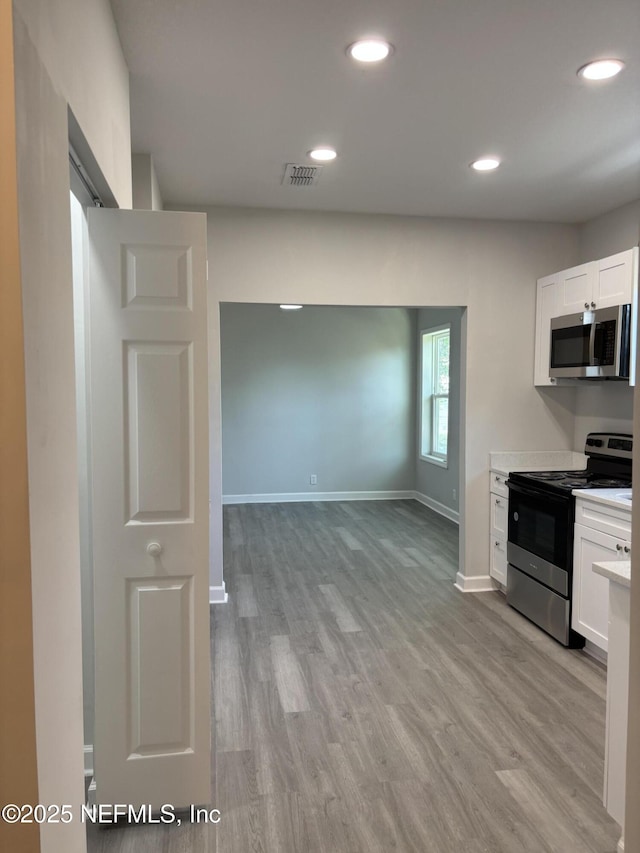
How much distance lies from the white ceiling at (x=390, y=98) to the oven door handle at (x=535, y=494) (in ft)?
6.00

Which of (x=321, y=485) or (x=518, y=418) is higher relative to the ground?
(x=518, y=418)

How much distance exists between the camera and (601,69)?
2.27 meters

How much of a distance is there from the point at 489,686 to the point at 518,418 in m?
2.10

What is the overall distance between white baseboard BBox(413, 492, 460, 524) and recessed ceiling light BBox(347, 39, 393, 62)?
17.3 feet

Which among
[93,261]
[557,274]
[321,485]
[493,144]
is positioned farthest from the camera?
[321,485]

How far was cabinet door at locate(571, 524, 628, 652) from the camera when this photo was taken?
3.26 meters

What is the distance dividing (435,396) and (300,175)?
4.58 metres

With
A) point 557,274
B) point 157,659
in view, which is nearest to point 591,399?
point 557,274

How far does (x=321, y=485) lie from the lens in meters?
8.03

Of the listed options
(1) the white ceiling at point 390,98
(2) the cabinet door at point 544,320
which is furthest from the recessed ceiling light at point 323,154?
(2) the cabinet door at point 544,320

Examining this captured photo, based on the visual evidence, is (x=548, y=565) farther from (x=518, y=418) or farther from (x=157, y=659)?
(x=157, y=659)

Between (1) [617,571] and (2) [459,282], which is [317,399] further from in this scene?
(1) [617,571]

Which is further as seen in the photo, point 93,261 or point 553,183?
point 553,183

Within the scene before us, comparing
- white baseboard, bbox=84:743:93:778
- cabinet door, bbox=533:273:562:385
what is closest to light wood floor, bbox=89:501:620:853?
Answer: white baseboard, bbox=84:743:93:778
